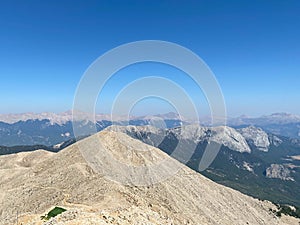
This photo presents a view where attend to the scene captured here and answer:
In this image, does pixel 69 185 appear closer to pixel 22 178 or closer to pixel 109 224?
pixel 22 178

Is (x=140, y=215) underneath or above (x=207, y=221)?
above

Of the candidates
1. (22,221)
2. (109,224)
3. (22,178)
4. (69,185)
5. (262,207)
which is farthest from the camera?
(262,207)

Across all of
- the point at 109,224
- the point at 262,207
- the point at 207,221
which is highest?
the point at 109,224

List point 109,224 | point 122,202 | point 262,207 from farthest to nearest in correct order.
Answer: point 262,207 → point 122,202 → point 109,224

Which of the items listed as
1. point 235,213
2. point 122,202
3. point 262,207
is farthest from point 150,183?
point 262,207

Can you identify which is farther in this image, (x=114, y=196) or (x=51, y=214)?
(x=114, y=196)

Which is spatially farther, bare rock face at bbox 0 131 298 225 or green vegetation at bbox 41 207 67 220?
bare rock face at bbox 0 131 298 225

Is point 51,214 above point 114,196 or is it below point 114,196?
above

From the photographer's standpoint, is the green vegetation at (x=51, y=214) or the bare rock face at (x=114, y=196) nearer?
the green vegetation at (x=51, y=214)
